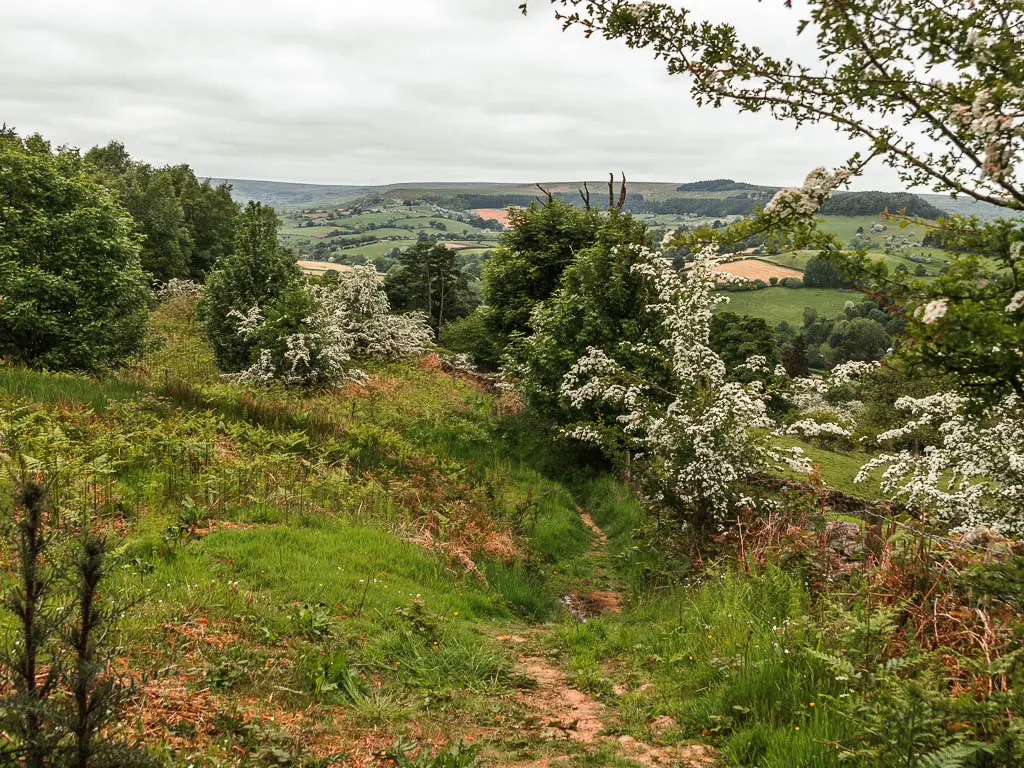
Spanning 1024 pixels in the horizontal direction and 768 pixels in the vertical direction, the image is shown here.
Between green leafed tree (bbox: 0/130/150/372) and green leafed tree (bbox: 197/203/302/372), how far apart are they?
4.36 meters

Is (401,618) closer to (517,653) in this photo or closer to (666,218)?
(517,653)

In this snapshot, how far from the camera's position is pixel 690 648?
650 cm

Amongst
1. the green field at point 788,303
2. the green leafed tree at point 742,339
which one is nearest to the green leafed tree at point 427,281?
the green leafed tree at point 742,339

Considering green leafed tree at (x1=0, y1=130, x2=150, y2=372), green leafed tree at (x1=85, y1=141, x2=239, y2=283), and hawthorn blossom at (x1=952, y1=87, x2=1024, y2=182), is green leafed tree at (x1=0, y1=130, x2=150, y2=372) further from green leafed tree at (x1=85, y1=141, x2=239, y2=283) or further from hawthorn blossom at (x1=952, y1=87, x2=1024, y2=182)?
hawthorn blossom at (x1=952, y1=87, x2=1024, y2=182)

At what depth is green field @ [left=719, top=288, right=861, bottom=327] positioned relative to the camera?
285 feet

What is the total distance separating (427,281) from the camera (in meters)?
52.6

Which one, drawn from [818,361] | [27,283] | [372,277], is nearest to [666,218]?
[818,361]

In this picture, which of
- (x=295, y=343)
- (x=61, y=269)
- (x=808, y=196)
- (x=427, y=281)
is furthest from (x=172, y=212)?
(x=808, y=196)

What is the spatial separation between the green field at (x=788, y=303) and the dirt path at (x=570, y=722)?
84.3 m

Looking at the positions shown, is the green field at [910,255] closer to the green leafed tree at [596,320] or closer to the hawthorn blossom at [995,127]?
the hawthorn blossom at [995,127]

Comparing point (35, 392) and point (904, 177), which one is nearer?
point (904, 177)

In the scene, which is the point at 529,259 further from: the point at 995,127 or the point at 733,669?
the point at 995,127

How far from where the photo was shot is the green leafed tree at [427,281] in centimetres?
5194

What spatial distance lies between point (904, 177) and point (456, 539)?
8.34 m
